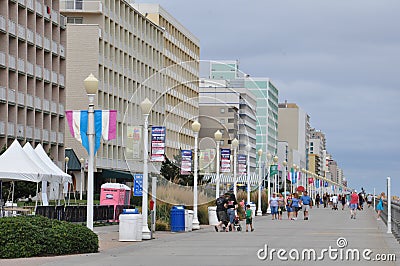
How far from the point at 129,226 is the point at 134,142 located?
396 centimetres

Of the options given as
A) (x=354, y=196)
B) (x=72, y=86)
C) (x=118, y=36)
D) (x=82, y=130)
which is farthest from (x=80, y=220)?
(x=118, y=36)

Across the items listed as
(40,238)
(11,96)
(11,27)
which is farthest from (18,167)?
(11,27)

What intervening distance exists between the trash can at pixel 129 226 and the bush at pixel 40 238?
6.06 m

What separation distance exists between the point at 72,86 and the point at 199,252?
70605 millimetres

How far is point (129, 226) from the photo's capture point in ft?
99.7

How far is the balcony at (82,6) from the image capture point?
95.2 meters

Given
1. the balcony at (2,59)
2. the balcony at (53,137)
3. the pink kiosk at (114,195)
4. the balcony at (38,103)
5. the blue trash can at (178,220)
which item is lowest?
the blue trash can at (178,220)

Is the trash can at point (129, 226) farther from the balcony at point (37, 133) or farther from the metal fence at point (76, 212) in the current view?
the balcony at point (37, 133)

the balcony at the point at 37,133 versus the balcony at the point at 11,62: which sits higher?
the balcony at the point at 11,62

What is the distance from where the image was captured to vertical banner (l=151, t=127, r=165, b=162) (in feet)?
112

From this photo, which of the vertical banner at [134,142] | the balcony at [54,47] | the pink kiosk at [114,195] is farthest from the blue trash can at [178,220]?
the balcony at [54,47]

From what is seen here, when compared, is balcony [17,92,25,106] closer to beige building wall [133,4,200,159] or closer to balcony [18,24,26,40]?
balcony [18,24,26,40]

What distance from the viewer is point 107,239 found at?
31.5m

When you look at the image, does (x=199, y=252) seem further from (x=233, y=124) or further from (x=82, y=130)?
(x=233, y=124)
